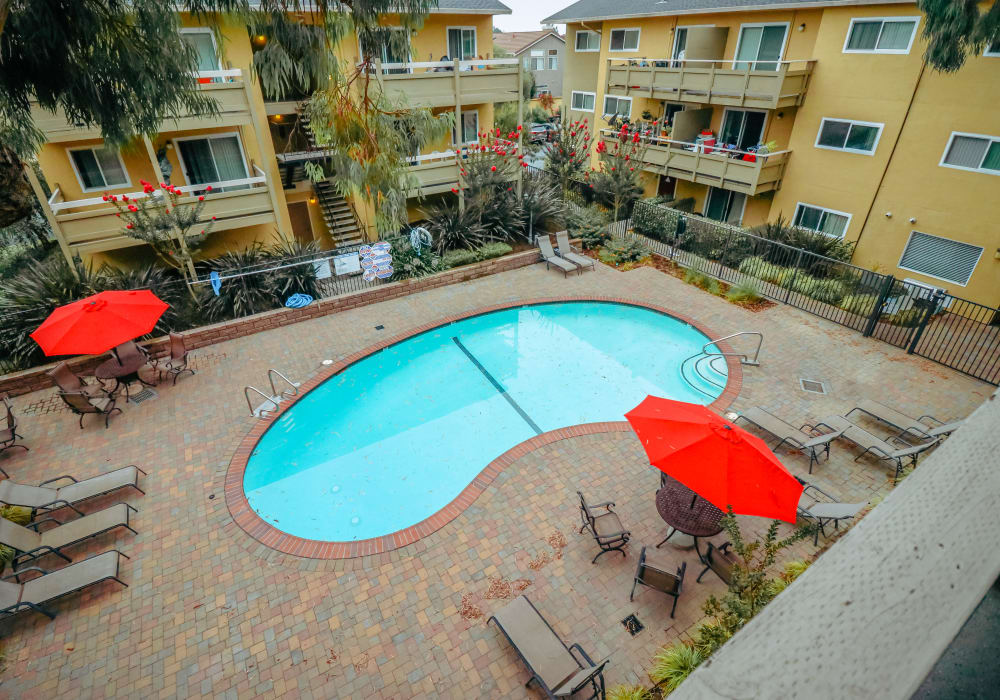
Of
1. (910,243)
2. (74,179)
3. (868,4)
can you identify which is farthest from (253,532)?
(868,4)

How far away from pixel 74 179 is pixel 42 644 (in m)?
14.5

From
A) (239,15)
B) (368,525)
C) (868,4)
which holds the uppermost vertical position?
(868,4)

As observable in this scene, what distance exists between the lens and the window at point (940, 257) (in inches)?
609

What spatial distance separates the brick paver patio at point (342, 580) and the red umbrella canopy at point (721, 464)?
1878 mm

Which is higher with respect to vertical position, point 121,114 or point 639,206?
point 121,114

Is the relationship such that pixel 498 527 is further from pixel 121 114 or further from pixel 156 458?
pixel 121 114

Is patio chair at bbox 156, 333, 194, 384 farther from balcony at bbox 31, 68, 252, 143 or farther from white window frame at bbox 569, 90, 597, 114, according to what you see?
white window frame at bbox 569, 90, 597, 114

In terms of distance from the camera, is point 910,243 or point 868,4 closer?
point 868,4

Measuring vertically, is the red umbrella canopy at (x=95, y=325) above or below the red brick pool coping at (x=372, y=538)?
above

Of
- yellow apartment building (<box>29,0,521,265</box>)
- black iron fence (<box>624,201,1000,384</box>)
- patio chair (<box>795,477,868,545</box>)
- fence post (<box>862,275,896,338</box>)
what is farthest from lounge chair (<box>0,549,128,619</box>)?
fence post (<box>862,275,896,338</box>)

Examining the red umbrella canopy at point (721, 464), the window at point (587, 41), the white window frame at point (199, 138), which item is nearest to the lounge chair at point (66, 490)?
the red umbrella canopy at point (721, 464)

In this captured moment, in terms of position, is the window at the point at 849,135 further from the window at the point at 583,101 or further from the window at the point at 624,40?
the window at the point at 583,101

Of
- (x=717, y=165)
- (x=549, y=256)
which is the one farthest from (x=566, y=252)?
(x=717, y=165)

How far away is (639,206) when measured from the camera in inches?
761
